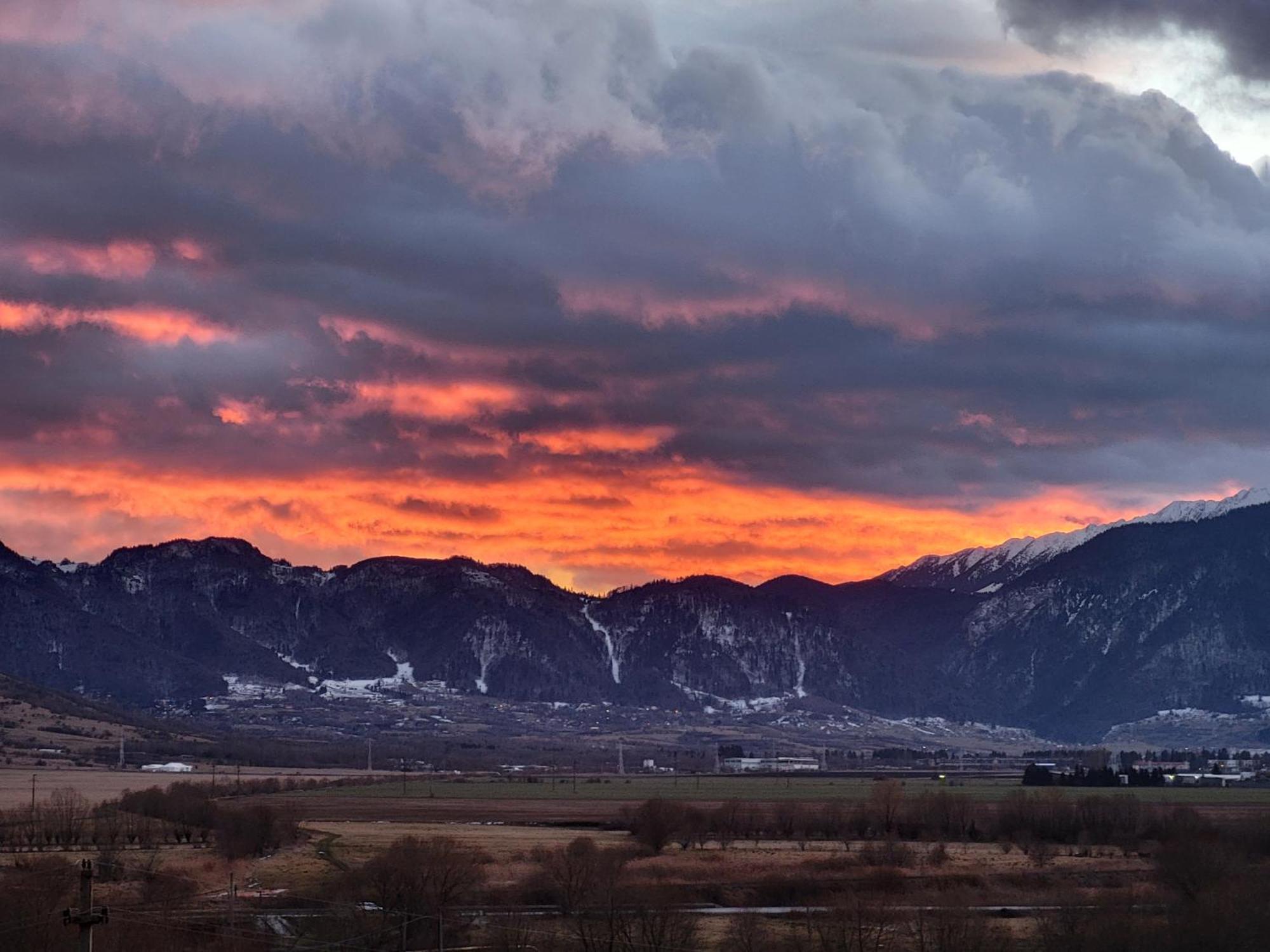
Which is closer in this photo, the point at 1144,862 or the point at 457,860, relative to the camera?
the point at 457,860

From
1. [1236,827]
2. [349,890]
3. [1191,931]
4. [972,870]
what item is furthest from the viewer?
[1236,827]

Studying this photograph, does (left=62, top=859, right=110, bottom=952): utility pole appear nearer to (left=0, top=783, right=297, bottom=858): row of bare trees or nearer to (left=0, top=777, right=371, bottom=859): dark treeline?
(left=0, top=777, right=371, bottom=859): dark treeline

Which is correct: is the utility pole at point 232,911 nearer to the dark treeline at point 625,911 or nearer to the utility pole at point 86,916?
the dark treeline at point 625,911

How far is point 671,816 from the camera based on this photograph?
18562cm

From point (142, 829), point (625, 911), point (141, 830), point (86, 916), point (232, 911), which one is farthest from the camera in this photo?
point (142, 829)

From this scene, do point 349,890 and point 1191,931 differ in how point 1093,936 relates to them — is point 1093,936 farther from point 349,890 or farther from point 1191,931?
point 349,890

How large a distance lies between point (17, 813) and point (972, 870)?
101 metres

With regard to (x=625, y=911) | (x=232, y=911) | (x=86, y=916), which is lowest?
(x=625, y=911)

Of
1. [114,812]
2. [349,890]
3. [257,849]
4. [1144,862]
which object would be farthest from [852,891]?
[114,812]

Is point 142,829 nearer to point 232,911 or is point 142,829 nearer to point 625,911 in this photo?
point 232,911

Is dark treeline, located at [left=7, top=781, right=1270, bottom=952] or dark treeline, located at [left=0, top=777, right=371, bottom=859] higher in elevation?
dark treeline, located at [left=0, top=777, right=371, bottom=859]

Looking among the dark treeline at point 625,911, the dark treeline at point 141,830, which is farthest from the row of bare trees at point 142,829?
the dark treeline at point 625,911

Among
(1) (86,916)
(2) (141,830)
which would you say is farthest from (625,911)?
(2) (141,830)

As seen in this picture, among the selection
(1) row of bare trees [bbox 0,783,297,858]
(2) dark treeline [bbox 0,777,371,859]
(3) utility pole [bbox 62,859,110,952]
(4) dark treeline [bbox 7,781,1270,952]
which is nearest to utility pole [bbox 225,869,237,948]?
(4) dark treeline [bbox 7,781,1270,952]
